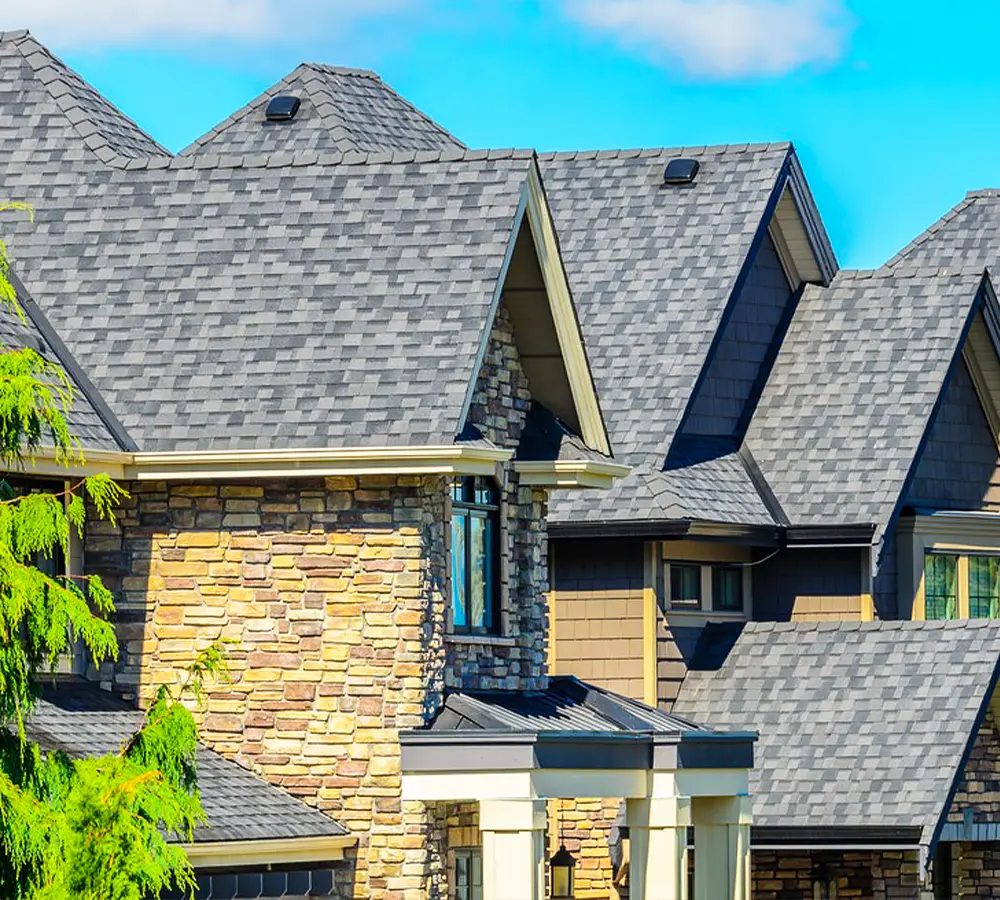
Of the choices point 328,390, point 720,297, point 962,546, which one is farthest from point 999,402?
point 328,390

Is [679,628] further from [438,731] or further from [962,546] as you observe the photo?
[438,731]

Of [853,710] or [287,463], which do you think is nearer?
[287,463]

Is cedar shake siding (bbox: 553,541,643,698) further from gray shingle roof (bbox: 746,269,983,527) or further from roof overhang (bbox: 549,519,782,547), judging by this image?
gray shingle roof (bbox: 746,269,983,527)

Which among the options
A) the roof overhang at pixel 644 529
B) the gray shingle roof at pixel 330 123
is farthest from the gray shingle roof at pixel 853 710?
the gray shingle roof at pixel 330 123

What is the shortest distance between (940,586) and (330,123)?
29.8ft

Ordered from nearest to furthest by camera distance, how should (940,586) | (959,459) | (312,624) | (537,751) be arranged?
(537,751), (312,624), (940,586), (959,459)

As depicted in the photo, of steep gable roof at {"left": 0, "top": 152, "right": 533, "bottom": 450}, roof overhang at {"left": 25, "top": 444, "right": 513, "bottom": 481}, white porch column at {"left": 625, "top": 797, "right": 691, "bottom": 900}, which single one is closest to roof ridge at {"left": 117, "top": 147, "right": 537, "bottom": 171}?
steep gable roof at {"left": 0, "top": 152, "right": 533, "bottom": 450}

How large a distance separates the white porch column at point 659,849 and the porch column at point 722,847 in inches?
43.8

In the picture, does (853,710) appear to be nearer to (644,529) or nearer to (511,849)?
(644,529)

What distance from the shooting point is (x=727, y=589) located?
1222 inches

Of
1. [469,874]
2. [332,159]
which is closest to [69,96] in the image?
[332,159]

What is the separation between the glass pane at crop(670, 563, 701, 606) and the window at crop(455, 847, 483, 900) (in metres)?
6.64

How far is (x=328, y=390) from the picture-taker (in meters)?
23.0

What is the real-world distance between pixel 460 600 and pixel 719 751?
276 centimetres
